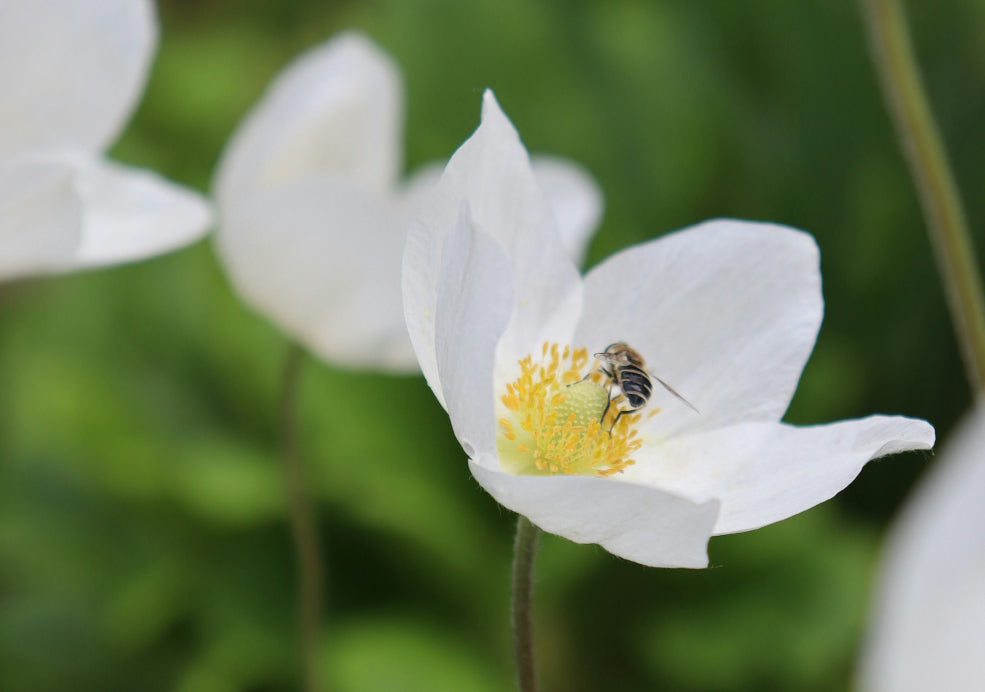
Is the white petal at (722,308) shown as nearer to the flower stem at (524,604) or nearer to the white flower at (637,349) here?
the white flower at (637,349)

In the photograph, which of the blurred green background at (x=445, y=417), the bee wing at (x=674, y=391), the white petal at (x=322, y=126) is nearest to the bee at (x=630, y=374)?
the bee wing at (x=674, y=391)

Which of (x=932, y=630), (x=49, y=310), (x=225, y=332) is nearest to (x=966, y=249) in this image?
(x=932, y=630)

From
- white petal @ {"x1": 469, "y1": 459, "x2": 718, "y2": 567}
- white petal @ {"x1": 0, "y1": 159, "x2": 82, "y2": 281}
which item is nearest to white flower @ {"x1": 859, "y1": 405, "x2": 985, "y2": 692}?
white petal @ {"x1": 469, "y1": 459, "x2": 718, "y2": 567}

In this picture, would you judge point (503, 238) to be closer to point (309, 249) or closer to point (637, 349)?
point (637, 349)

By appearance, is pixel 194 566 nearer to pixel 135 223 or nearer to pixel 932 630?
pixel 135 223

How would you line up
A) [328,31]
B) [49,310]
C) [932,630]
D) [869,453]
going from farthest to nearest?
[328,31] → [49,310] → [869,453] → [932,630]

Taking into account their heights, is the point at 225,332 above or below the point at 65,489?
above

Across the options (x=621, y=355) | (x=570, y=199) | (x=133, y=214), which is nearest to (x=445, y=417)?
(x=570, y=199)
